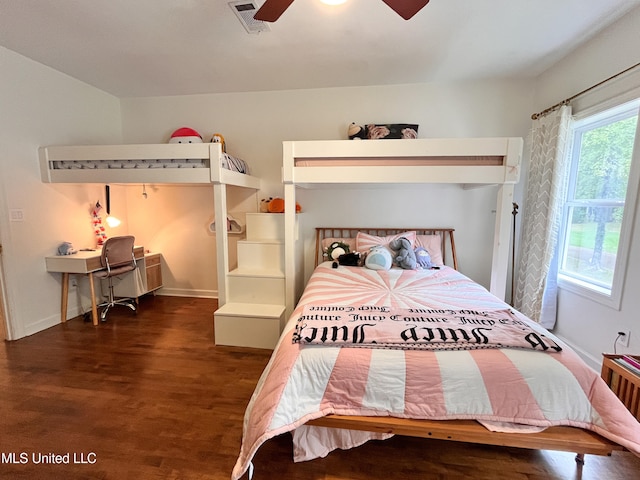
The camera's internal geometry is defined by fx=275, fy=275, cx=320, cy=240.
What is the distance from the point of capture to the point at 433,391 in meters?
1.22

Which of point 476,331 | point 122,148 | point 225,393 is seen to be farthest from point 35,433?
point 476,331

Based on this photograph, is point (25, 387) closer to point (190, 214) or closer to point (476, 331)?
point (190, 214)

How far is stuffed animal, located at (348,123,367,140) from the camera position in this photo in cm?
304

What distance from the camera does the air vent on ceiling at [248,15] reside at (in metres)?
1.82

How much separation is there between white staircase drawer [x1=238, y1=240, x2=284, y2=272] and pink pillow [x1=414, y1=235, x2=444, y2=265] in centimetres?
150

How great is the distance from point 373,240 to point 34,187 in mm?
3465

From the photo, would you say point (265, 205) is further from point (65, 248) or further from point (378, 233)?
point (65, 248)

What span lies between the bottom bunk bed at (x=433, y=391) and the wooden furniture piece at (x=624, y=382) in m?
0.37

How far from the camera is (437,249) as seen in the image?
3039 millimetres

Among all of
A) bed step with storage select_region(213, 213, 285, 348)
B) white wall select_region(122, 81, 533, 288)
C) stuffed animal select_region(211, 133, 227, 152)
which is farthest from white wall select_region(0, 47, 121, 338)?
bed step with storage select_region(213, 213, 285, 348)

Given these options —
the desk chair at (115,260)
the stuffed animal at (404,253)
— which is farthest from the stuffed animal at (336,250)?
the desk chair at (115,260)

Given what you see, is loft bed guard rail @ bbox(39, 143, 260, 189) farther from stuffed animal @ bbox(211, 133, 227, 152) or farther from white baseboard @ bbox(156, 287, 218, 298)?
white baseboard @ bbox(156, 287, 218, 298)

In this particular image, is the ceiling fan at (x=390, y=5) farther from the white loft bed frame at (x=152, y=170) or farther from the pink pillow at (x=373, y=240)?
the pink pillow at (x=373, y=240)

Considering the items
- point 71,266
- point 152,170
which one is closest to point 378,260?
point 152,170
